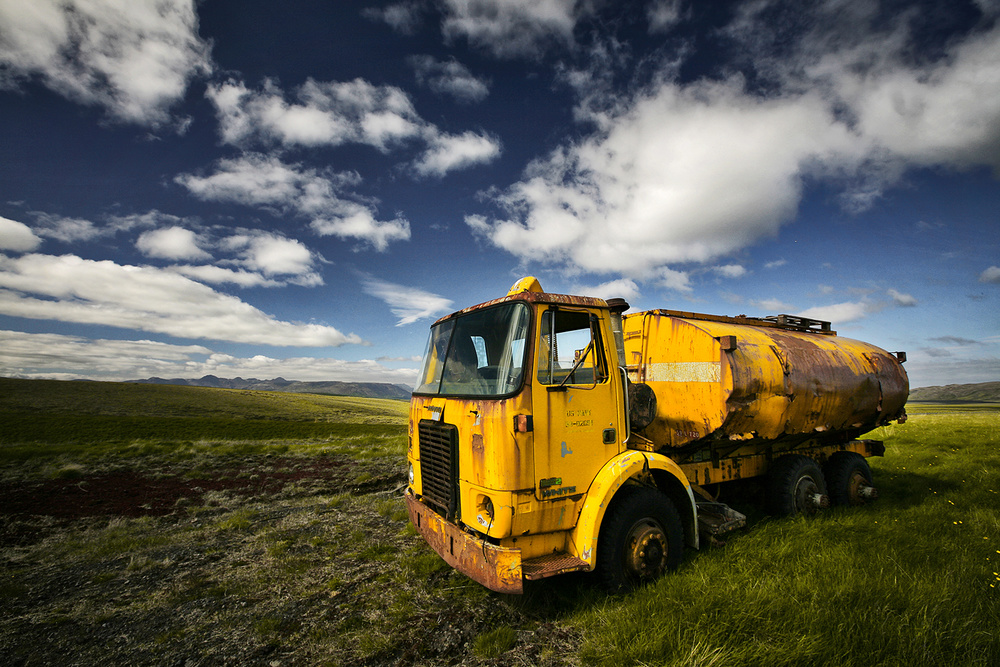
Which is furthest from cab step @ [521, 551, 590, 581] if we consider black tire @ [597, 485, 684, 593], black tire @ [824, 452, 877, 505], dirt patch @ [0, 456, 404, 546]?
dirt patch @ [0, 456, 404, 546]

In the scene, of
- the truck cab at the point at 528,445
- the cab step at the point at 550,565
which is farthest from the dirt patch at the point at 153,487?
the cab step at the point at 550,565

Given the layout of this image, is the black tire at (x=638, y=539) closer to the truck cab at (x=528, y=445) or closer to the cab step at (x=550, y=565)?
the truck cab at (x=528, y=445)

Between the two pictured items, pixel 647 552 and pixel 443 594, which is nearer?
pixel 647 552

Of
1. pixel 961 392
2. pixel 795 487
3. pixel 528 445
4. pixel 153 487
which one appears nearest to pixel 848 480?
pixel 795 487

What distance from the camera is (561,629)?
3.57 meters

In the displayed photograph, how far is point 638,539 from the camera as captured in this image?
3.96 metres

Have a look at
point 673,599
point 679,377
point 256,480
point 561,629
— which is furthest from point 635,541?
point 256,480

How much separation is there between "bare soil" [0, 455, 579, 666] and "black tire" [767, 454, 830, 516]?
11.9 ft

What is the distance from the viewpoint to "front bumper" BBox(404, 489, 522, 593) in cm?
331

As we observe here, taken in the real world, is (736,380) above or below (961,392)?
above

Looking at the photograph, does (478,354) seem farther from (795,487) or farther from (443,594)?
(795,487)

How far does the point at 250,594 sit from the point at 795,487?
7039mm

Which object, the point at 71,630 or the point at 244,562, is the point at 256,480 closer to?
the point at 244,562

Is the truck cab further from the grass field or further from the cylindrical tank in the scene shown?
the cylindrical tank
